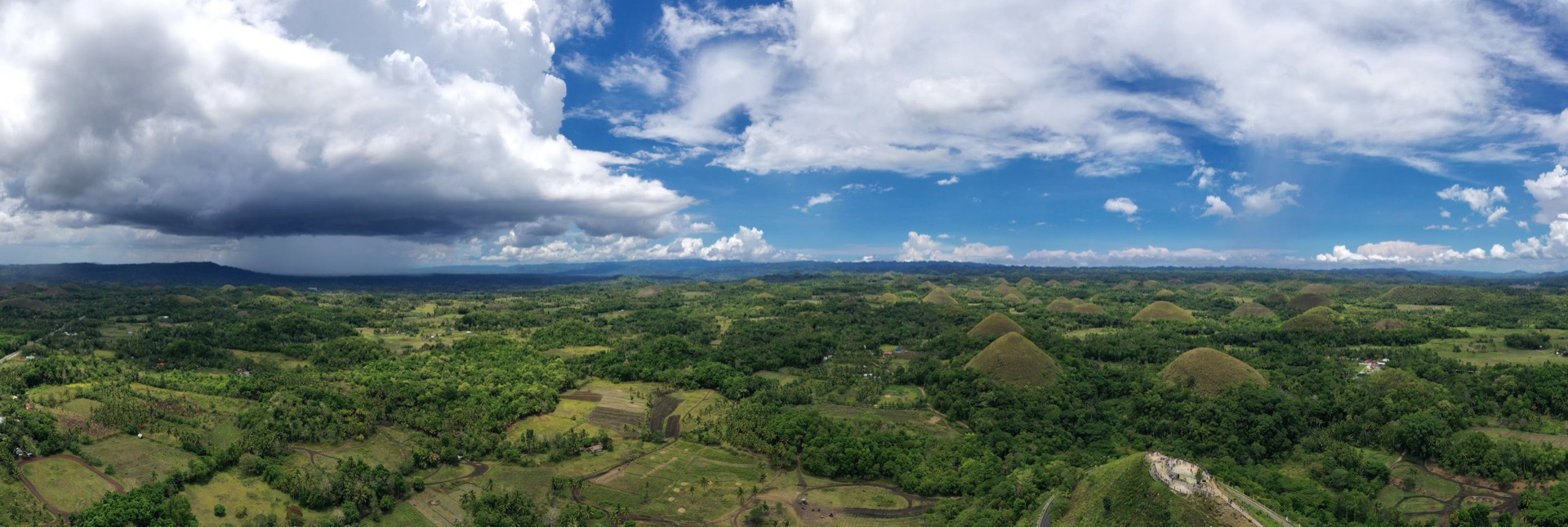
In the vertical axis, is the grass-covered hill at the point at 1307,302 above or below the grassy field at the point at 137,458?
above

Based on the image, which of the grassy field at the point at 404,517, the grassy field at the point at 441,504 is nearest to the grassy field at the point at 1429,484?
the grassy field at the point at 441,504

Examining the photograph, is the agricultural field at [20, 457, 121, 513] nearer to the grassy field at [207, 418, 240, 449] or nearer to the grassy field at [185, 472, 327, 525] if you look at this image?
the grassy field at [185, 472, 327, 525]

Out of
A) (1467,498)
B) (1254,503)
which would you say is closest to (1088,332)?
(1467,498)

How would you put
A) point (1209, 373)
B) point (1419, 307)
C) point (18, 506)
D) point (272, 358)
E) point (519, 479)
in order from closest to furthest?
point (18, 506)
point (519, 479)
point (1209, 373)
point (272, 358)
point (1419, 307)

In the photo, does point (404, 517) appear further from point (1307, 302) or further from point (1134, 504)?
point (1307, 302)

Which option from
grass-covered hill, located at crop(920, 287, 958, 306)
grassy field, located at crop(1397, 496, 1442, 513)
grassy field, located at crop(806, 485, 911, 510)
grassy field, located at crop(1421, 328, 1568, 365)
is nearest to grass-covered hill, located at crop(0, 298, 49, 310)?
grassy field, located at crop(806, 485, 911, 510)

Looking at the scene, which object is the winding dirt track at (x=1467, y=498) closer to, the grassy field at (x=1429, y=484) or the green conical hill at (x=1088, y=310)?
the grassy field at (x=1429, y=484)

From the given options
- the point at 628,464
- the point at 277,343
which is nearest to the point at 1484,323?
the point at 628,464
